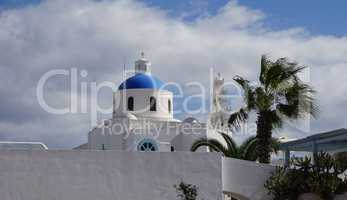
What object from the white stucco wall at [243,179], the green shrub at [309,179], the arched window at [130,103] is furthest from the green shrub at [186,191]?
the arched window at [130,103]

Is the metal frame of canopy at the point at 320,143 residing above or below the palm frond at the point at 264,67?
below

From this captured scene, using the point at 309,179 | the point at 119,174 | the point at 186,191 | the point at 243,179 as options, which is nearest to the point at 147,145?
the point at 243,179

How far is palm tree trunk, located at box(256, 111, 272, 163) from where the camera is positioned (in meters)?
22.1

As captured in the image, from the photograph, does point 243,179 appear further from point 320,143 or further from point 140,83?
point 140,83

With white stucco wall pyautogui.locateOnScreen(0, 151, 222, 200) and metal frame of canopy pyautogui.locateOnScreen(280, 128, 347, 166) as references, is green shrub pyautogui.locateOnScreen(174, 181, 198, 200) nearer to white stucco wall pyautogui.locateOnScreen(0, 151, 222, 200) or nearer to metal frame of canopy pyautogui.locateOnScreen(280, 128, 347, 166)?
white stucco wall pyautogui.locateOnScreen(0, 151, 222, 200)

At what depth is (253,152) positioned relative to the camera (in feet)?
77.7

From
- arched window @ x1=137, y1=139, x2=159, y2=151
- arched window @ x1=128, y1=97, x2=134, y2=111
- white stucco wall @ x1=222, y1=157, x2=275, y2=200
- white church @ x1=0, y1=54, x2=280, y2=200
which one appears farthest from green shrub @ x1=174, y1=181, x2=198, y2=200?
arched window @ x1=128, y1=97, x2=134, y2=111

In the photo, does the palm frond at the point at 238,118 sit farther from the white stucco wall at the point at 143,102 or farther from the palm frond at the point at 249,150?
the white stucco wall at the point at 143,102

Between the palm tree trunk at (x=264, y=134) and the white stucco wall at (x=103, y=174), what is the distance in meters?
2.05

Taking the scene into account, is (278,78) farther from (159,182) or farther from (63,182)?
(63,182)

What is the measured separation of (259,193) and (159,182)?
10.8ft

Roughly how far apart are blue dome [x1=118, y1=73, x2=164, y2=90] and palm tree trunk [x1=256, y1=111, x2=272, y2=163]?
1889 cm

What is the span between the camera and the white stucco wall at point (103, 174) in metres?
20.1

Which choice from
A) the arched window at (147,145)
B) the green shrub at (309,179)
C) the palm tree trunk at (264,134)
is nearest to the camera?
the green shrub at (309,179)
